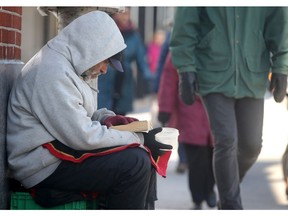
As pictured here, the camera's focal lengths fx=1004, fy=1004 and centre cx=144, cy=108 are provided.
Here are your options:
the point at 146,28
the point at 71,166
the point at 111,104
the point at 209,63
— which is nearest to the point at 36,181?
the point at 71,166

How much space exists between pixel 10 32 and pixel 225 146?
1726 mm

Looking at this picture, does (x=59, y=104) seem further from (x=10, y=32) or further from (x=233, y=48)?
(x=233, y=48)

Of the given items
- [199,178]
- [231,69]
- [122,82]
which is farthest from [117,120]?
[122,82]

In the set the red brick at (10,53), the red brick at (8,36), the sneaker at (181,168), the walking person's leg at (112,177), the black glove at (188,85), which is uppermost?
the red brick at (8,36)

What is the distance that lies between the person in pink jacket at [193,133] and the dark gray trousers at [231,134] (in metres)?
1.21

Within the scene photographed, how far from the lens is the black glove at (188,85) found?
6660 millimetres

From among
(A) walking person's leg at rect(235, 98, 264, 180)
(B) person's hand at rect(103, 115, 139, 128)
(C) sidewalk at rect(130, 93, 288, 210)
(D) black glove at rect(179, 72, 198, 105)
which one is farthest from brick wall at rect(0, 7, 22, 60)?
(C) sidewalk at rect(130, 93, 288, 210)

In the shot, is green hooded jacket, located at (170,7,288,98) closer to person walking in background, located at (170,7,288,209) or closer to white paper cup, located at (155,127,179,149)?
person walking in background, located at (170,7,288,209)

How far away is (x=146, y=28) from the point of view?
1277 inches

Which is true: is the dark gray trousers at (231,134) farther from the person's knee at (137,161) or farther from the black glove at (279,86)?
the person's knee at (137,161)

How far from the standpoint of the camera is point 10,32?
5.62 meters

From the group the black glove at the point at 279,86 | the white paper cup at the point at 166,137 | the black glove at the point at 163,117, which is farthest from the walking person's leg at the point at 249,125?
the black glove at the point at 163,117

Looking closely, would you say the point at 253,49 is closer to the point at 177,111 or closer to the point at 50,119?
the point at 50,119

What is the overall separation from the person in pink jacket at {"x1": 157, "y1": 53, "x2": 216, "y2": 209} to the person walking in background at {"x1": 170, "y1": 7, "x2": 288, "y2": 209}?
48.5 inches
